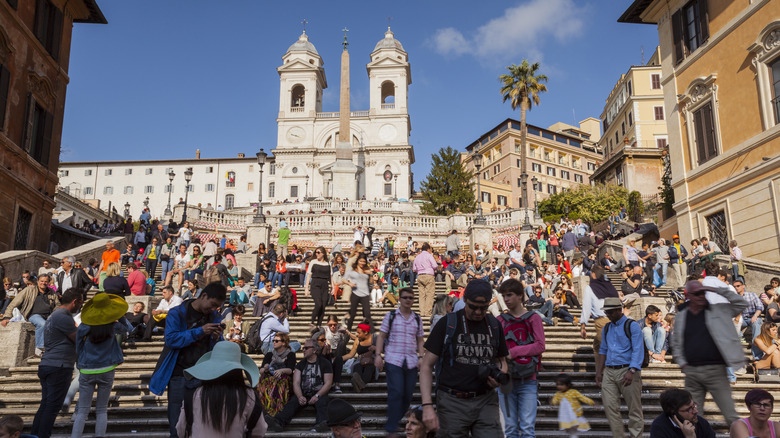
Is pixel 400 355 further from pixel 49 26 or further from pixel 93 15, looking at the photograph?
pixel 93 15

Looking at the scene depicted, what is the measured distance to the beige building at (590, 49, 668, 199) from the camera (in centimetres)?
4822

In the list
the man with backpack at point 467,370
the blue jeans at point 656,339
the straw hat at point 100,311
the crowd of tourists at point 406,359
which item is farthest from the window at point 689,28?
the straw hat at point 100,311

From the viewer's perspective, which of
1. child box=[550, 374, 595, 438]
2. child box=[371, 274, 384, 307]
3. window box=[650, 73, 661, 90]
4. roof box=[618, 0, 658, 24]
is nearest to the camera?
child box=[550, 374, 595, 438]

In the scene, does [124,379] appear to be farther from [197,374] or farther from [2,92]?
[2,92]

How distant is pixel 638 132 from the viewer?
5281cm

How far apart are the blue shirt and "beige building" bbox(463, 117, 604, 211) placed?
6611cm

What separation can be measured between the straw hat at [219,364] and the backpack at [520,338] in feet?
10.4

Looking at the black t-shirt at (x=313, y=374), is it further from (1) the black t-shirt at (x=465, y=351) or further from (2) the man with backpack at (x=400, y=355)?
(1) the black t-shirt at (x=465, y=351)

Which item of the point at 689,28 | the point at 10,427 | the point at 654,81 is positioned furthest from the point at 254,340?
the point at 654,81

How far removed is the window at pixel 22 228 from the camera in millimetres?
18703

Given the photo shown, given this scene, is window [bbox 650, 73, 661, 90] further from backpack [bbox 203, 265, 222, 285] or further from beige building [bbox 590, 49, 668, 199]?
backpack [bbox 203, 265, 222, 285]

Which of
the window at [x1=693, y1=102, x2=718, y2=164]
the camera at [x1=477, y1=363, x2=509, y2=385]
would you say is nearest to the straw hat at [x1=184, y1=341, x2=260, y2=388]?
the camera at [x1=477, y1=363, x2=509, y2=385]

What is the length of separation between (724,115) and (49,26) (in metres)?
23.7

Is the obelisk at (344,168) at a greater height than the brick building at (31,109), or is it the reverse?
the obelisk at (344,168)
